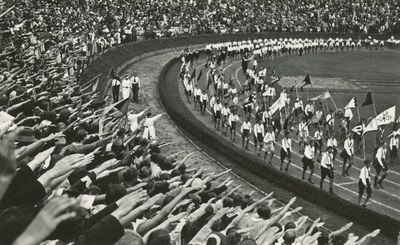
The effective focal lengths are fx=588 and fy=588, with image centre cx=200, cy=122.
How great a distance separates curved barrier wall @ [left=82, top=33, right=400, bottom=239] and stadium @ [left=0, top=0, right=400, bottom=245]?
0.18ft

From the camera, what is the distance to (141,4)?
4553cm

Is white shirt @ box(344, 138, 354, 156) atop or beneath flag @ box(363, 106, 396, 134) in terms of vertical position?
beneath

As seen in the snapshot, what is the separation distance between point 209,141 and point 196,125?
1537 millimetres

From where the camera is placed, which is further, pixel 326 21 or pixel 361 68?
pixel 326 21

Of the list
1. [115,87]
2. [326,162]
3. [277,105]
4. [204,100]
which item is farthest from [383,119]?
[115,87]

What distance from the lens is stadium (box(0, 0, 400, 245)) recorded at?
185 inches

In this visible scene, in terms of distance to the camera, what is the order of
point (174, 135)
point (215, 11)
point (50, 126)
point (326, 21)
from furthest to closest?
point (326, 21) < point (215, 11) < point (174, 135) < point (50, 126)

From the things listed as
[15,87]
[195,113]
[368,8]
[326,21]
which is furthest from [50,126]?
[368,8]

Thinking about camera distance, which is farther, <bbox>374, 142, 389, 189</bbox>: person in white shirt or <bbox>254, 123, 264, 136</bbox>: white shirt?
<bbox>254, 123, 264, 136</bbox>: white shirt

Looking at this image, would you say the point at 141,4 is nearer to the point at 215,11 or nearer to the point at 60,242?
the point at 215,11

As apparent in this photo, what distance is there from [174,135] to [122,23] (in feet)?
57.6

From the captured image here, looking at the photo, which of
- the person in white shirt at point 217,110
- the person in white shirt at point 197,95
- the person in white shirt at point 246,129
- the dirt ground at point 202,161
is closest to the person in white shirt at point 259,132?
the person in white shirt at point 246,129

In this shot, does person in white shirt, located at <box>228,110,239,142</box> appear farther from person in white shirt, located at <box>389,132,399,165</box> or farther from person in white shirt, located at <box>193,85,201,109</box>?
person in white shirt, located at <box>389,132,399,165</box>

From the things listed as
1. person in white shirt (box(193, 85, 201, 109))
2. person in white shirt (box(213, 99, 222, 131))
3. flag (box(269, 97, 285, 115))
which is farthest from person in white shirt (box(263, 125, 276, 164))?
person in white shirt (box(193, 85, 201, 109))
